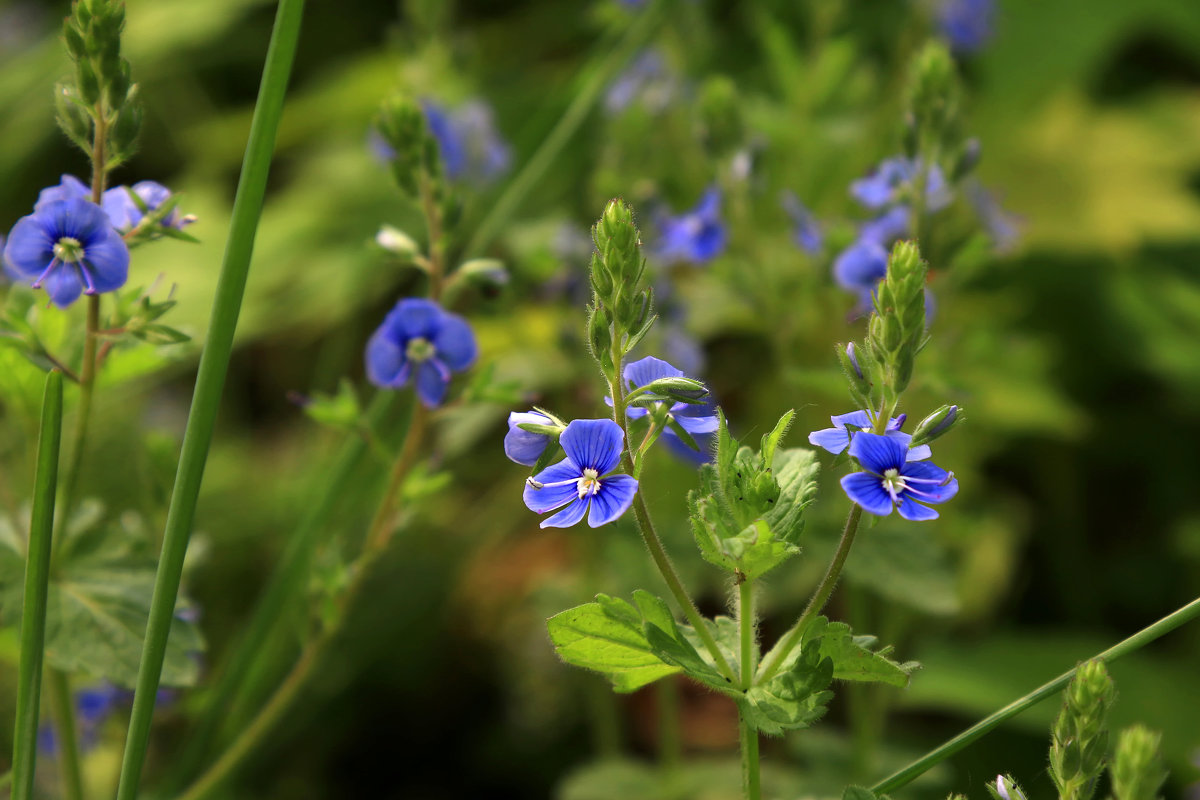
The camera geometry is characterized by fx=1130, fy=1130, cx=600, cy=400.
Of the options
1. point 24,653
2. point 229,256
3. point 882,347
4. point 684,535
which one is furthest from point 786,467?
point 684,535

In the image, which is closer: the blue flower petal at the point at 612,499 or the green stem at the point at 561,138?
the blue flower petal at the point at 612,499

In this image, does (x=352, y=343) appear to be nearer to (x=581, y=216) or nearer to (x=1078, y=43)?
(x=581, y=216)

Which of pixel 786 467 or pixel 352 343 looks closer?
pixel 786 467

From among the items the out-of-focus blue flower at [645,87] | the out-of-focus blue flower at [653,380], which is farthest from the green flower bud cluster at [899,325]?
the out-of-focus blue flower at [645,87]

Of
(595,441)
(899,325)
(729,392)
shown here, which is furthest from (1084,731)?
(729,392)

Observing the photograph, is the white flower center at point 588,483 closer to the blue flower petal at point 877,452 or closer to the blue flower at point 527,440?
the blue flower at point 527,440

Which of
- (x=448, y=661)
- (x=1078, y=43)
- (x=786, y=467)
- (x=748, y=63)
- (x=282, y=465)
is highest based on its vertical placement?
(x=748, y=63)

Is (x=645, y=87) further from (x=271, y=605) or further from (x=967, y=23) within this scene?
(x=271, y=605)

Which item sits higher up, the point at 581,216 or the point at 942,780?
the point at 581,216
